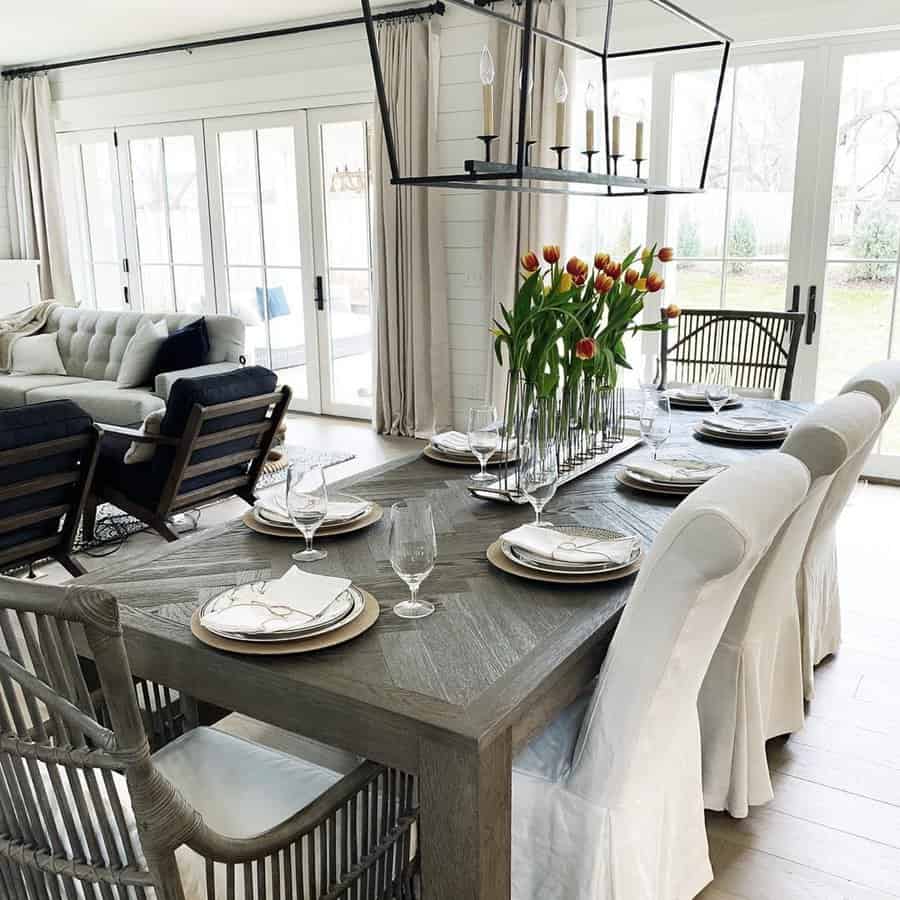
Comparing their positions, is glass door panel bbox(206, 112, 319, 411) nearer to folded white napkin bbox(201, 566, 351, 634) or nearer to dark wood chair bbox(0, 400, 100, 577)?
dark wood chair bbox(0, 400, 100, 577)

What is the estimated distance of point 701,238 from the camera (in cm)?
504

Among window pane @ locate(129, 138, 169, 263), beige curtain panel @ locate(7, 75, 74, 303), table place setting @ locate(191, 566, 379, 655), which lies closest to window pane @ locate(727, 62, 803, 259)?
table place setting @ locate(191, 566, 379, 655)

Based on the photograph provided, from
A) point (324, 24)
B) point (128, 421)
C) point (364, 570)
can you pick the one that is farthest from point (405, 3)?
point (364, 570)

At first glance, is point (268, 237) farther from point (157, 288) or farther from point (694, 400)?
point (694, 400)

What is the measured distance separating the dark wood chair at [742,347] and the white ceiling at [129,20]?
324 cm

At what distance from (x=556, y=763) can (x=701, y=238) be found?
4019mm

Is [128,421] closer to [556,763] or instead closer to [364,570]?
[364,570]

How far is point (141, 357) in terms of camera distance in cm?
528

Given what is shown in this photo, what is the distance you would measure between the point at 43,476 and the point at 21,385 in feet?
8.93

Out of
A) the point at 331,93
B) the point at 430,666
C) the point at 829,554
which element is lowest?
the point at 829,554

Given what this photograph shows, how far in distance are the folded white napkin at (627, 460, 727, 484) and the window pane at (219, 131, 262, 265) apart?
16.6ft

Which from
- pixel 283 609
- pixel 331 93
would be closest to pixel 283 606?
pixel 283 609

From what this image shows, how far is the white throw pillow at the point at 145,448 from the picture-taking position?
12.0 ft

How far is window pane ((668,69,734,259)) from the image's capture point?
4875 millimetres
